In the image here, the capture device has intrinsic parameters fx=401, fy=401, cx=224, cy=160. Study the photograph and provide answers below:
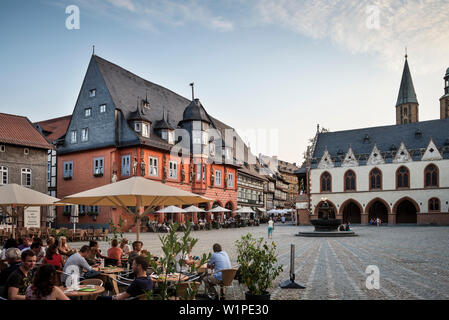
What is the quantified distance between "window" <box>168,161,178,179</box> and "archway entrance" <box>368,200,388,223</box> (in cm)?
3056

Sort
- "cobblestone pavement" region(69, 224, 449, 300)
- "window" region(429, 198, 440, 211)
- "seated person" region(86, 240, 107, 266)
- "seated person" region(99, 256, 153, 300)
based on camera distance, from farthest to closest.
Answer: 1. "window" region(429, 198, 440, 211)
2. "seated person" region(86, 240, 107, 266)
3. "cobblestone pavement" region(69, 224, 449, 300)
4. "seated person" region(99, 256, 153, 300)

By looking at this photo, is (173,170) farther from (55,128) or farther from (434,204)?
(434,204)

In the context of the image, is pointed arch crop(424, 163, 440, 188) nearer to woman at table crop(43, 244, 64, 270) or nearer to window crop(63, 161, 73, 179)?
window crop(63, 161, 73, 179)

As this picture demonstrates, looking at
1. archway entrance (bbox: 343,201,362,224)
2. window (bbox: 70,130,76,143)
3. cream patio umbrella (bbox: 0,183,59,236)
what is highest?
window (bbox: 70,130,76,143)

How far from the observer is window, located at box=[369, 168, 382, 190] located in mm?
55406

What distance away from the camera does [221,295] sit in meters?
8.15

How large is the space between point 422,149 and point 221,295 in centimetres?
5293

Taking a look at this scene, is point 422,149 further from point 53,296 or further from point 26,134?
point 53,296

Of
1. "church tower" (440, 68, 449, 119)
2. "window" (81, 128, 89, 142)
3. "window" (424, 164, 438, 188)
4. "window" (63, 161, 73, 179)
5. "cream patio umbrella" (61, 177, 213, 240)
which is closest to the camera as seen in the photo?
"cream patio umbrella" (61, 177, 213, 240)

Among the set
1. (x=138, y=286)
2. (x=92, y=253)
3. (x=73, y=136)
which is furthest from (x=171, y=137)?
(x=138, y=286)

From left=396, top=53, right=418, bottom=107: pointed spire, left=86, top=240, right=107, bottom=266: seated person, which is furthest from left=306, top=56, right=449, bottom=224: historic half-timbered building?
left=86, top=240, right=107, bottom=266: seated person

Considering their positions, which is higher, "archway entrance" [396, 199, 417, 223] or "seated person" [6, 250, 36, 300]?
"seated person" [6, 250, 36, 300]

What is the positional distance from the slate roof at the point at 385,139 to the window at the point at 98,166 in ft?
111

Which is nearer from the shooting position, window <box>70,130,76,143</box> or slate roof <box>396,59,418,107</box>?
window <box>70,130,76,143</box>
